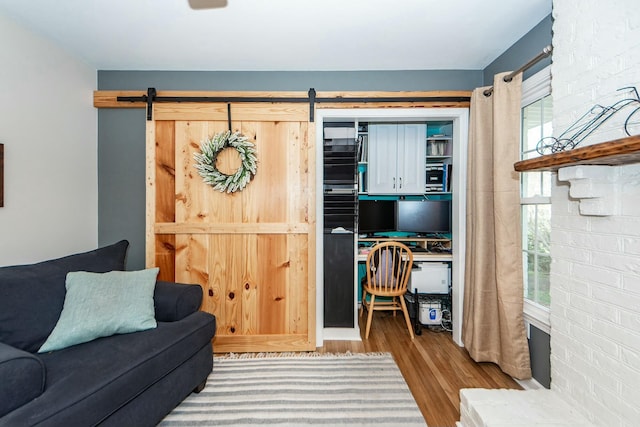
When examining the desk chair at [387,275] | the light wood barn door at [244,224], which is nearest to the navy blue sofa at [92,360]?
the light wood barn door at [244,224]

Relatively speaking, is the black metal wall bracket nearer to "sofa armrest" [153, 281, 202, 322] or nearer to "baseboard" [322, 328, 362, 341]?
"sofa armrest" [153, 281, 202, 322]

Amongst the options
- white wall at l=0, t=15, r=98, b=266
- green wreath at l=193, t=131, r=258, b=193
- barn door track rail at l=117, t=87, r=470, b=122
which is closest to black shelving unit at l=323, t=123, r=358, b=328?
barn door track rail at l=117, t=87, r=470, b=122

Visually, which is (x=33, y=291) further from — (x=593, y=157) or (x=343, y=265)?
(x=593, y=157)

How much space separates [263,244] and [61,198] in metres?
1.57

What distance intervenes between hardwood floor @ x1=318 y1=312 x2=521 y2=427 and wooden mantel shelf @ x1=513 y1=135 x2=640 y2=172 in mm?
1486

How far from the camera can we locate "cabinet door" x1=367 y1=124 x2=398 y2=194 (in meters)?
3.49

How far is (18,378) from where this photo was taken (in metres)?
1.16

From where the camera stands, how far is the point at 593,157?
1090 mm

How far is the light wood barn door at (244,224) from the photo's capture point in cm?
259

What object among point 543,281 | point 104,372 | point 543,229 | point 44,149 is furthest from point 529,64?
point 44,149

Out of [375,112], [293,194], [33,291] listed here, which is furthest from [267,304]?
[375,112]

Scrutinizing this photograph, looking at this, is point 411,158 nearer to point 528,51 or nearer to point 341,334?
point 528,51

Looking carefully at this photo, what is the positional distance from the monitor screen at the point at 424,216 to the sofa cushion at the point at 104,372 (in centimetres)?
250

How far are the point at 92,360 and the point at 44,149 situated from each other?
5.42 feet
